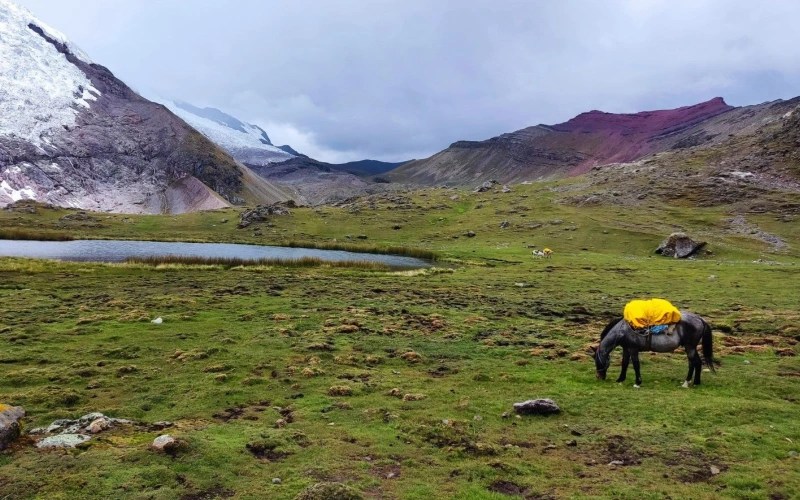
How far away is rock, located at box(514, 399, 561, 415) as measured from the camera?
15.5m

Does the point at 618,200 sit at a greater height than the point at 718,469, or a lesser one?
greater

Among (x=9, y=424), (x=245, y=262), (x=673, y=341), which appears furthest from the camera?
(x=245, y=262)

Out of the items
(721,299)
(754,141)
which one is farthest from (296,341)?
(754,141)

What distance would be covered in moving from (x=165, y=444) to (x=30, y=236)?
97166 mm

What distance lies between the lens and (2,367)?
19.3 metres

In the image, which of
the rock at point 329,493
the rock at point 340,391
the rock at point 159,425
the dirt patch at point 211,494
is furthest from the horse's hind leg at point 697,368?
the rock at point 159,425

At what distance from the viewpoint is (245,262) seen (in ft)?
212

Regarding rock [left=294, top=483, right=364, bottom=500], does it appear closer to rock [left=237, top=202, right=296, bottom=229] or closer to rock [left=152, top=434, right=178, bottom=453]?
rock [left=152, top=434, right=178, bottom=453]

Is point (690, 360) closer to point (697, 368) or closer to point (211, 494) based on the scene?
point (697, 368)

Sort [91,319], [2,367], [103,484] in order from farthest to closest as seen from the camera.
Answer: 1. [91,319]
2. [2,367]
3. [103,484]

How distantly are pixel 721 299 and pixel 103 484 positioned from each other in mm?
41386

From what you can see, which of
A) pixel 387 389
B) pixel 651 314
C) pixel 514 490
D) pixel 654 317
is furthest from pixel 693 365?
pixel 387 389

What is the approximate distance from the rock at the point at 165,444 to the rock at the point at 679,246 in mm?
77860

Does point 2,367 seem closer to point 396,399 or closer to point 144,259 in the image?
point 396,399
